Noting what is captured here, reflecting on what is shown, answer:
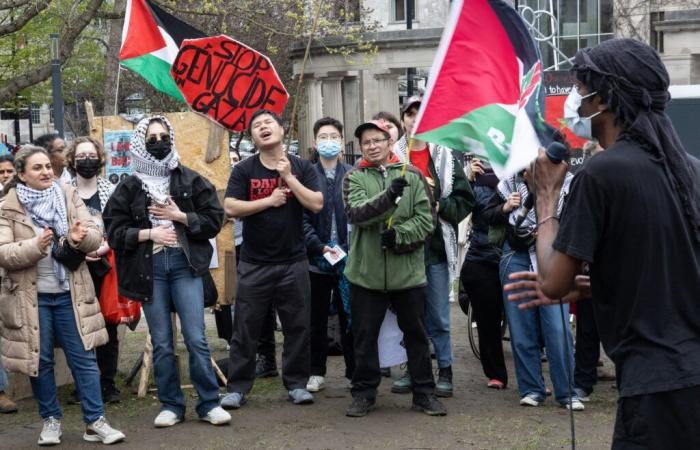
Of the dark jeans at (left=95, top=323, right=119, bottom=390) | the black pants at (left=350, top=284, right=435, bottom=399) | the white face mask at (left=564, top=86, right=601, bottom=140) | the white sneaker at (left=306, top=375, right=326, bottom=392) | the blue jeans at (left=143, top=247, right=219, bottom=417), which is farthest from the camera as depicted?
the white sneaker at (left=306, top=375, right=326, bottom=392)

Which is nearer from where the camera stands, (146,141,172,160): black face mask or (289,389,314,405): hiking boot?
(146,141,172,160): black face mask

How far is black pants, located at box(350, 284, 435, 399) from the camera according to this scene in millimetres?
7707

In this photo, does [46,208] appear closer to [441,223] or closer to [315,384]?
[315,384]

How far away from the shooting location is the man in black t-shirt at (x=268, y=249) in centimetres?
793

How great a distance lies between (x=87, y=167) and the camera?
8289 mm

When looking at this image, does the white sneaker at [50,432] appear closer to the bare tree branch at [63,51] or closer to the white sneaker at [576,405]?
the white sneaker at [576,405]

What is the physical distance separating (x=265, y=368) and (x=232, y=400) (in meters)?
1.35

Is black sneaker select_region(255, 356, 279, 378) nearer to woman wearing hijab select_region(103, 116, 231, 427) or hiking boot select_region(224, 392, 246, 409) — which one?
hiking boot select_region(224, 392, 246, 409)

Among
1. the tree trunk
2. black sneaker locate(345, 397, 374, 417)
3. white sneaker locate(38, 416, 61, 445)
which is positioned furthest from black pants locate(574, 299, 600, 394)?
the tree trunk

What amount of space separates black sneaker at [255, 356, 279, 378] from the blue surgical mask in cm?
186

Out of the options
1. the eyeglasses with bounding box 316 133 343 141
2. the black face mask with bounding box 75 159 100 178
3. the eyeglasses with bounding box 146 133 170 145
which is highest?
the eyeglasses with bounding box 146 133 170 145

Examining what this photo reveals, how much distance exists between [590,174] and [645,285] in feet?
1.33

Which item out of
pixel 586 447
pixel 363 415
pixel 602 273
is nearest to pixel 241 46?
pixel 363 415

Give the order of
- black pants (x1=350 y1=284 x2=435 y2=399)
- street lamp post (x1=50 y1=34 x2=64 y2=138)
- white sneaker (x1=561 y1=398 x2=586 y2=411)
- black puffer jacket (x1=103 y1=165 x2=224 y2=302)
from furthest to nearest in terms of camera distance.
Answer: street lamp post (x1=50 y1=34 x2=64 y2=138) → white sneaker (x1=561 y1=398 x2=586 y2=411) → black pants (x1=350 y1=284 x2=435 y2=399) → black puffer jacket (x1=103 y1=165 x2=224 y2=302)
